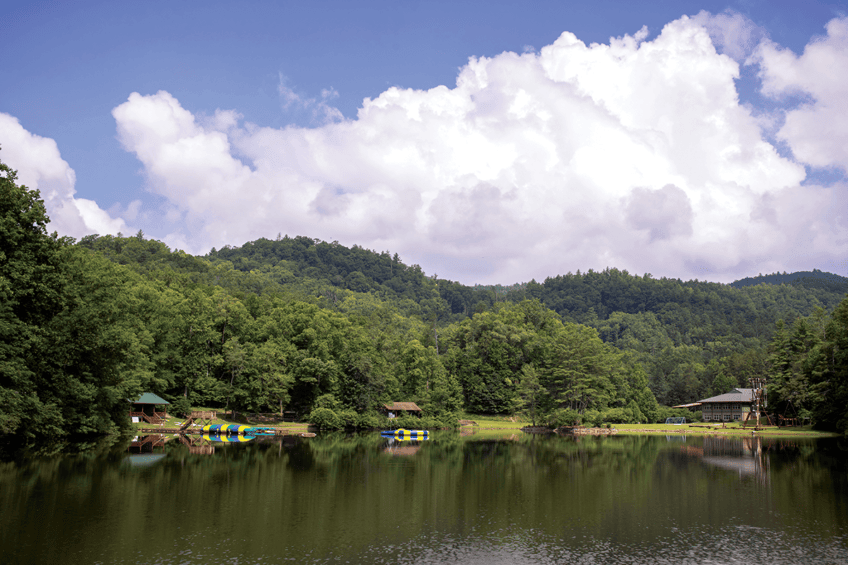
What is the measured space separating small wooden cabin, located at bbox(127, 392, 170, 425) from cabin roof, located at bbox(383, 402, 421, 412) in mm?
27413

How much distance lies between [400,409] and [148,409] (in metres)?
30.6

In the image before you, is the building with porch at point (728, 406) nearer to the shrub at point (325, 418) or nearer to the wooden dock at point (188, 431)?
the shrub at point (325, 418)

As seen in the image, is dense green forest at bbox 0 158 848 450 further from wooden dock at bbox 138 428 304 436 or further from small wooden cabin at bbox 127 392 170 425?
wooden dock at bbox 138 428 304 436

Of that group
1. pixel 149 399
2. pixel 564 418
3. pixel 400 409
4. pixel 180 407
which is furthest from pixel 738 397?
pixel 149 399

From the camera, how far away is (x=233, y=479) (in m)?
31.3

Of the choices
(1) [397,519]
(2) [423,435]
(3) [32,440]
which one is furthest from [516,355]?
(1) [397,519]

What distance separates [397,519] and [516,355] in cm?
7647

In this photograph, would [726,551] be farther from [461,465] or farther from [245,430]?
[245,430]

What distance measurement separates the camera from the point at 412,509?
83.3 ft

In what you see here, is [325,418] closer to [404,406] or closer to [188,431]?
[404,406]

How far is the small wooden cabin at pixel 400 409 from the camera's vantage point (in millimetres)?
77938

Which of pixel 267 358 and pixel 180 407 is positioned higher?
pixel 267 358

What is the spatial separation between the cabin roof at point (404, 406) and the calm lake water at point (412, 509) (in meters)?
34.0

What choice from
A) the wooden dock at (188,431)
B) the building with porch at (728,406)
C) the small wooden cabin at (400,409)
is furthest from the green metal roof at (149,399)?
the building with porch at (728,406)
